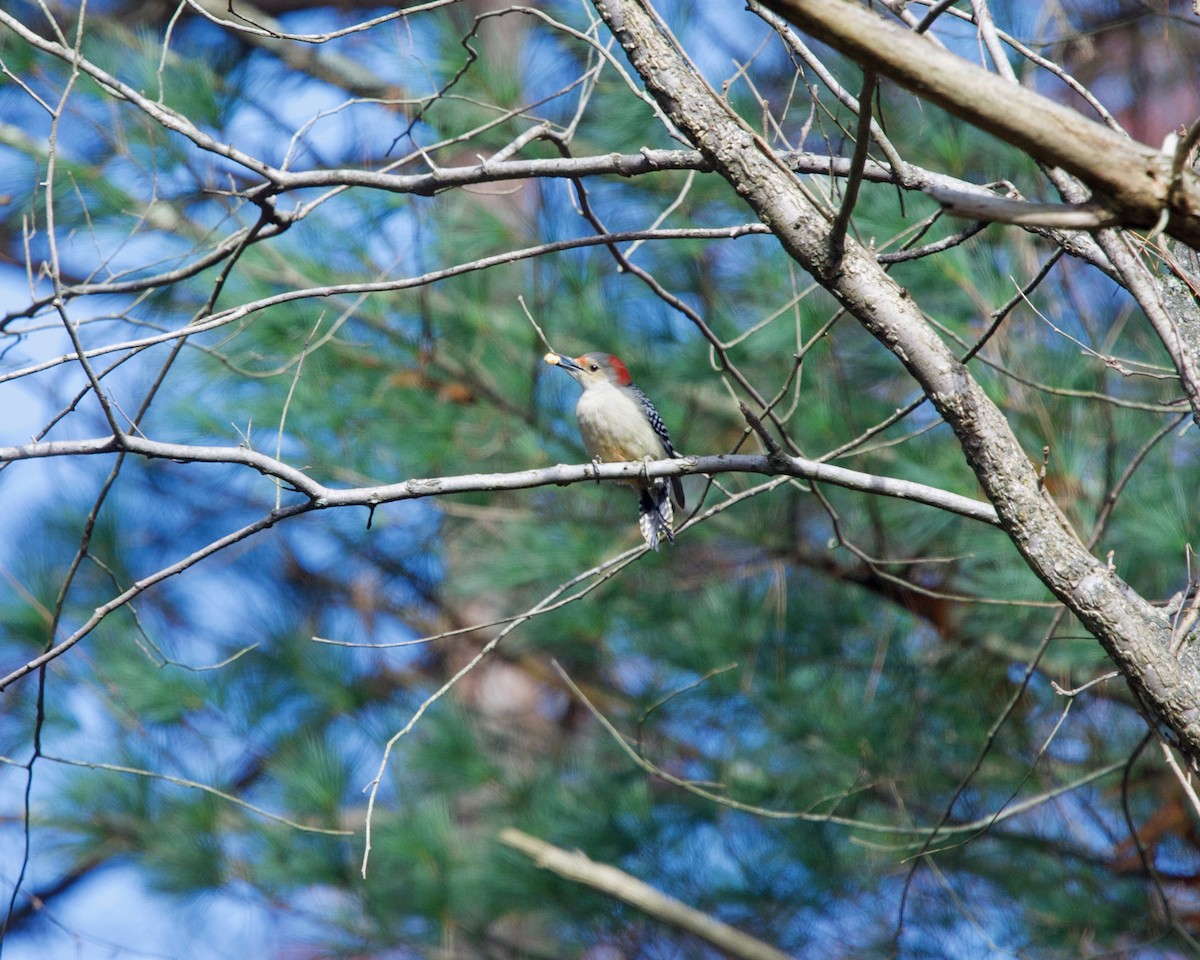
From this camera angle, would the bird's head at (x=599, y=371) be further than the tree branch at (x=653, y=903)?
Yes

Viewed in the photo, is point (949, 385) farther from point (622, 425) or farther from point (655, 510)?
point (655, 510)

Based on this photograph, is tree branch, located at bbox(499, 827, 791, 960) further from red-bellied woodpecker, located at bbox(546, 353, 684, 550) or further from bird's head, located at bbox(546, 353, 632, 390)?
bird's head, located at bbox(546, 353, 632, 390)

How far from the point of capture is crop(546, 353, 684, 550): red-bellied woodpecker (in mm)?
4500

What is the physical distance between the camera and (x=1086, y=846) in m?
4.32

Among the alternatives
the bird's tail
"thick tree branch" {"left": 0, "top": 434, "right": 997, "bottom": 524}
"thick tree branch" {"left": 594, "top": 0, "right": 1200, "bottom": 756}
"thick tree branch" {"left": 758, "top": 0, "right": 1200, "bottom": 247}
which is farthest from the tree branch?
"thick tree branch" {"left": 758, "top": 0, "right": 1200, "bottom": 247}

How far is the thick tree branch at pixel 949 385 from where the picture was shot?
74.7 inches

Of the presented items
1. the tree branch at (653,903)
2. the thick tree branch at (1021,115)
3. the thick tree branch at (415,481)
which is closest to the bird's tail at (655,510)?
the tree branch at (653,903)

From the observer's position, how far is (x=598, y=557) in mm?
4816

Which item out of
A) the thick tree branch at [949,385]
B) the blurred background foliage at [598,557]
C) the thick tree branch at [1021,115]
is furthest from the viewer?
the blurred background foliage at [598,557]

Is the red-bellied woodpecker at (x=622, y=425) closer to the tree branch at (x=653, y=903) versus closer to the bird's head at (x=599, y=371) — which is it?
the bird's head at (x=599, y=371)

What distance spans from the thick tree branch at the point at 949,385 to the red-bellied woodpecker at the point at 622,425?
2250 mm

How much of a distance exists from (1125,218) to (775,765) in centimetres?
361

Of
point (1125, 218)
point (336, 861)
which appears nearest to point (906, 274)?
point (1125, 218)

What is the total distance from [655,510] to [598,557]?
0.33m
